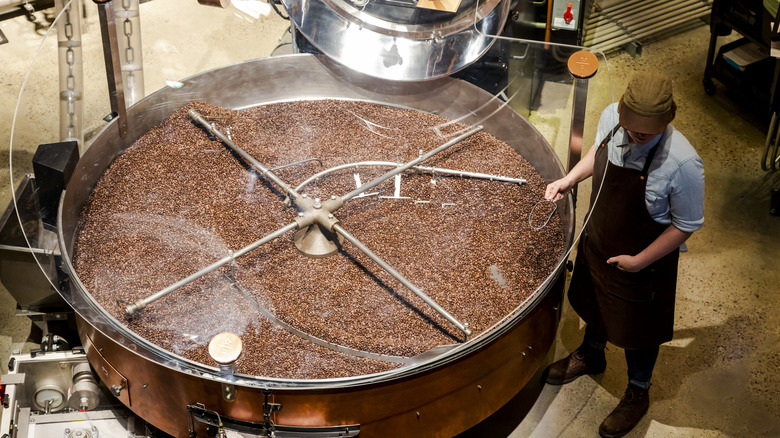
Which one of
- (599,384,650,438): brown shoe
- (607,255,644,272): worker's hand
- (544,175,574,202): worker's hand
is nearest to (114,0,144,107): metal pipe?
(544,175,574,202): worker's hand

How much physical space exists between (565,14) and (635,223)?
5.12 ft

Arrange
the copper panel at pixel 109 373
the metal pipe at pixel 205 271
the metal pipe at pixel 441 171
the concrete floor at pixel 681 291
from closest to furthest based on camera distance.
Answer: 1. the metal pipe at pixel 205 271
2. the copper panel at pixel 109 373
3. the metal pipe at pixel 441 171
4. the concrete floor at pixel 681 291

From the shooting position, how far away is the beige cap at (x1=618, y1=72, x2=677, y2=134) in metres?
2.26

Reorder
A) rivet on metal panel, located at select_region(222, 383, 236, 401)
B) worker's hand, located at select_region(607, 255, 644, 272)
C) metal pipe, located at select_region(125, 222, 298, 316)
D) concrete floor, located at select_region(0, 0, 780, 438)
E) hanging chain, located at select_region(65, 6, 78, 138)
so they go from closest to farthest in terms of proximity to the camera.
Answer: rivet on metal panel, located at select_region(222, 383, 236, 401), metal pipe, located at select_region(125, 222, 298, 316), worker's hand, located at select_region(607, 255, 644, 272), concrete floor, located at select_region(0, 0, 780, 438), hanging chain, located at select_region(65, 6, 78, 138)

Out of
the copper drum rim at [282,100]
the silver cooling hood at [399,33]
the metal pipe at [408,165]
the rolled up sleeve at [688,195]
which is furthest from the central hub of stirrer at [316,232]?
the rolled up sleeve at [688,195]

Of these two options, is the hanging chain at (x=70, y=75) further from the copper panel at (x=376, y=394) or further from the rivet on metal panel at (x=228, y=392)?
the rivet on metal panel at (x=228, y=392)

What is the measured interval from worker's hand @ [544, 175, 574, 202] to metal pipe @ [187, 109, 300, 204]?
79 cm

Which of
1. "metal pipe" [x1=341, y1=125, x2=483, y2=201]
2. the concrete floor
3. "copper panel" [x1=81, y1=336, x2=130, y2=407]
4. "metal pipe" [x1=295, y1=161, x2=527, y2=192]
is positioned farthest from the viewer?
the concrete floor

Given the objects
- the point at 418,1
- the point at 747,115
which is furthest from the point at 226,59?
the point at 747,115

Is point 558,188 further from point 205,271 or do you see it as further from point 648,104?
point 205,271

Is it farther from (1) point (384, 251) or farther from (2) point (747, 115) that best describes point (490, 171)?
(2) point (747, 115)

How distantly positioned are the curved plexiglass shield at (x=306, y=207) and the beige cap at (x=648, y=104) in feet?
0.56

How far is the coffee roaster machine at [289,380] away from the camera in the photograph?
7.59ft

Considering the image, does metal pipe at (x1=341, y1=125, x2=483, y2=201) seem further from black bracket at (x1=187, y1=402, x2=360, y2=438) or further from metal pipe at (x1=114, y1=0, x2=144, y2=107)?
metal pipe at (x1=114, y1=0, x2=144, y2=107)
